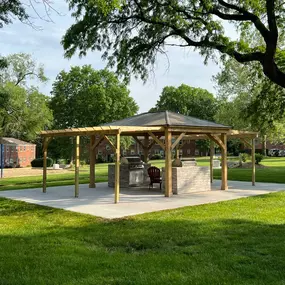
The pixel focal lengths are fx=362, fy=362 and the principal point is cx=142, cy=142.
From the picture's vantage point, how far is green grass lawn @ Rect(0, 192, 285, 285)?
177 inches

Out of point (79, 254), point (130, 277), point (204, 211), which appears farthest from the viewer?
point (204, 211)

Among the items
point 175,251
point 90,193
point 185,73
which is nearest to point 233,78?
point 185,73

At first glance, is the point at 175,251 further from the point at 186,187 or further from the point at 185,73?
the point at 185,73

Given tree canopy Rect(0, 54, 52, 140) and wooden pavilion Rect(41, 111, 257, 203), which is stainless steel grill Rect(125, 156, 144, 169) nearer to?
wooden pavilion Rect(41, 111, 257, 203)

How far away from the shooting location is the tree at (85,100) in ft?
152

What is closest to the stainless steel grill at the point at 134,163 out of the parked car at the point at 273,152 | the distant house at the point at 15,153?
the distant house at the point at 15,153

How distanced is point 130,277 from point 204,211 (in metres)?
5.25

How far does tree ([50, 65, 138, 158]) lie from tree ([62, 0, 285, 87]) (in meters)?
32.3

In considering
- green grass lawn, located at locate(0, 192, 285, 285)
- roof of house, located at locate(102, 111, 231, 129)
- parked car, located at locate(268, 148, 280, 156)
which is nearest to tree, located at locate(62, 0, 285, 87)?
roof of house, located at locate(102, 111, 231, 129)

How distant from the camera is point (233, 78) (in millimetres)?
33500

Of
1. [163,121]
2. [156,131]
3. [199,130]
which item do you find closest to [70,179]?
[156,131]

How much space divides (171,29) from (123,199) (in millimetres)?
6666

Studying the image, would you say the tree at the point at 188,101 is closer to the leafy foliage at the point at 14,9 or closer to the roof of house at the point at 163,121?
the roof of house at the point at 163,121

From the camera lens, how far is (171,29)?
1373cm
